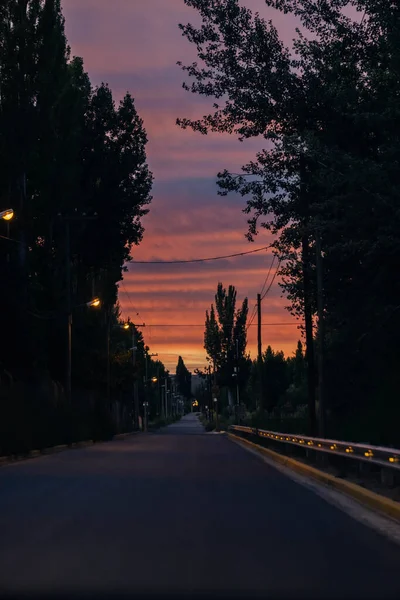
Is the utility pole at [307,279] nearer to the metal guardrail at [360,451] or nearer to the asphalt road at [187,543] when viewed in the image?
the metal guardrail at [360,451]

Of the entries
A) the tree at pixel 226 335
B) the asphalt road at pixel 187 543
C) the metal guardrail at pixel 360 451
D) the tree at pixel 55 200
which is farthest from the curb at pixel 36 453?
the tree at pixel 226 335

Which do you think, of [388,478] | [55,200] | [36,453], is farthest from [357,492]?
[55,200]

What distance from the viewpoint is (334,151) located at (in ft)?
78.2

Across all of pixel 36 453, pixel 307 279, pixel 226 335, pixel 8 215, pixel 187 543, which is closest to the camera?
pixel 187 543

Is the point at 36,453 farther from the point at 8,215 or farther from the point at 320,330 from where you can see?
the point at 8,215

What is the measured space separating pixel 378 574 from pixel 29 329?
4235 centimetres

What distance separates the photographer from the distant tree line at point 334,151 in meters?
23.2

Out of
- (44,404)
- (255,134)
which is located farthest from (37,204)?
(255,134)

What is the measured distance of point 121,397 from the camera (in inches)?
3903

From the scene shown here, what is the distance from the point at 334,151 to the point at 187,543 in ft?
42.3

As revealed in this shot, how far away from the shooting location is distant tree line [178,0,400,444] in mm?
23188

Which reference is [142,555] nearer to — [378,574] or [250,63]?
[378,574]

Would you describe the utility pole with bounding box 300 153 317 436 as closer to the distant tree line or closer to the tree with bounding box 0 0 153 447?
the distant tree line

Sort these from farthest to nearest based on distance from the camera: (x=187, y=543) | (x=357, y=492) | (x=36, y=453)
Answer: (x=36, y=453), (x=357, y=492), (x=187, y=543)
